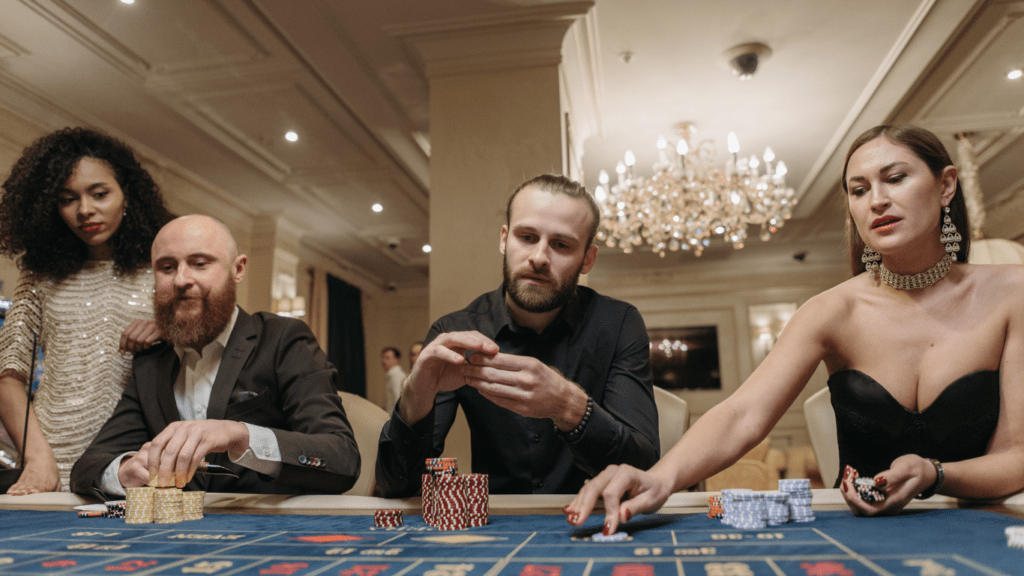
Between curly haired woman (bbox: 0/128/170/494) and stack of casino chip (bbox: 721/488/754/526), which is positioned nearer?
stack of casino chip (bbox: 721/488/754/526)

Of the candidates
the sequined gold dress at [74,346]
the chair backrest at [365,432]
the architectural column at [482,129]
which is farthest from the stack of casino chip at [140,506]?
the architectural column at [482,129]

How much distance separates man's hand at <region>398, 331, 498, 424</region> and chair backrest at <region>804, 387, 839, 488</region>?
1.04m

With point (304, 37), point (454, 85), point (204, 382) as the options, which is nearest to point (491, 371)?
point (204, 382)

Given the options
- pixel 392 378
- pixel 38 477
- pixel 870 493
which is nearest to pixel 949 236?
pixel 870 493

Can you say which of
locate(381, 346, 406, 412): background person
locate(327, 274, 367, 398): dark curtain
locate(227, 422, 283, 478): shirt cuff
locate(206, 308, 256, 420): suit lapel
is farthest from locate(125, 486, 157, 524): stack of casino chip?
locate(327, 274, 367, 398): dark curtain

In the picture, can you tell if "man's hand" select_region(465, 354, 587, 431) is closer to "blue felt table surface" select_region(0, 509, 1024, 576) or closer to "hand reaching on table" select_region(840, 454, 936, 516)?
"blue felt table surface" select_region(0, 509, 1024, 576)

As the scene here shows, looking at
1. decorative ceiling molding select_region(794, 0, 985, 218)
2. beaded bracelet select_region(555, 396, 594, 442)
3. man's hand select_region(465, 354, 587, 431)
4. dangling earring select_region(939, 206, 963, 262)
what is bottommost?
beaded bracelet select_region(555, 396, 594, 442)

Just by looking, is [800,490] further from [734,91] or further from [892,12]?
[734,91]

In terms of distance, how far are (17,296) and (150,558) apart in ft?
5.40

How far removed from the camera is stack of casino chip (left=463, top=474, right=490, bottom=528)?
1.05m

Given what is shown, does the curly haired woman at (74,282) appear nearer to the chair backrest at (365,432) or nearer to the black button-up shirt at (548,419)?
the chair backrest at (365,432)

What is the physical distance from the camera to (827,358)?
151 centimetres

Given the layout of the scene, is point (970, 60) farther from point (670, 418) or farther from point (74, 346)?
point (74, 346)

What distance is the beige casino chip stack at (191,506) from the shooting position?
3.79 ft
